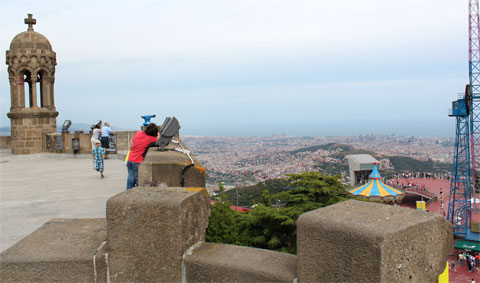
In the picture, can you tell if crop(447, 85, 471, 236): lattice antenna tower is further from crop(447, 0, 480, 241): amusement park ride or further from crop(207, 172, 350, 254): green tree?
crop(207, 172, 350, 254): green tree

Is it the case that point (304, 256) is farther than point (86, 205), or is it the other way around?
point (86, 205)

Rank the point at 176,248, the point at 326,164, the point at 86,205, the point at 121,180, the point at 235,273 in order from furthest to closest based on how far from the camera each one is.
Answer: the point at 326,164 < the point at 121,180 < the point at 86,205 < the point at 176,248 < the point at 235,273

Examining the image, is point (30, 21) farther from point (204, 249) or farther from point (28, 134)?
point (204, 249)

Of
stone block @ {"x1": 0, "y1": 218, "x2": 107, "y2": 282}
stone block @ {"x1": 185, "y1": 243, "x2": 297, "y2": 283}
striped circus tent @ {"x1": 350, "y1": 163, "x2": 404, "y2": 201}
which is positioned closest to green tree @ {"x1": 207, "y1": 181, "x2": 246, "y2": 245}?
stone block @ {"x1": 0, "y1": 218, "x2": 107, "y2": 282}

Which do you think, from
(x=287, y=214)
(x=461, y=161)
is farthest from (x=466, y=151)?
(x=287, y=214)

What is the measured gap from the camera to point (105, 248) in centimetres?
257

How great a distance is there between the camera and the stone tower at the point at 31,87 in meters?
16.4

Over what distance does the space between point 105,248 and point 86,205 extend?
10.2ft

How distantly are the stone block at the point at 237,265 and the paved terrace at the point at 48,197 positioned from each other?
2180 mm

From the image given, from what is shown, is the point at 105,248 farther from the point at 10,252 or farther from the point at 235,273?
the point at 235,273

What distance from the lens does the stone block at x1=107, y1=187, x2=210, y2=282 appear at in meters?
2.32

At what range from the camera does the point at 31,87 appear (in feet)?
56.2

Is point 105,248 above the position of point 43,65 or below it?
below

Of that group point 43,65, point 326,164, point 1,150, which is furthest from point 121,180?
point 326,164
